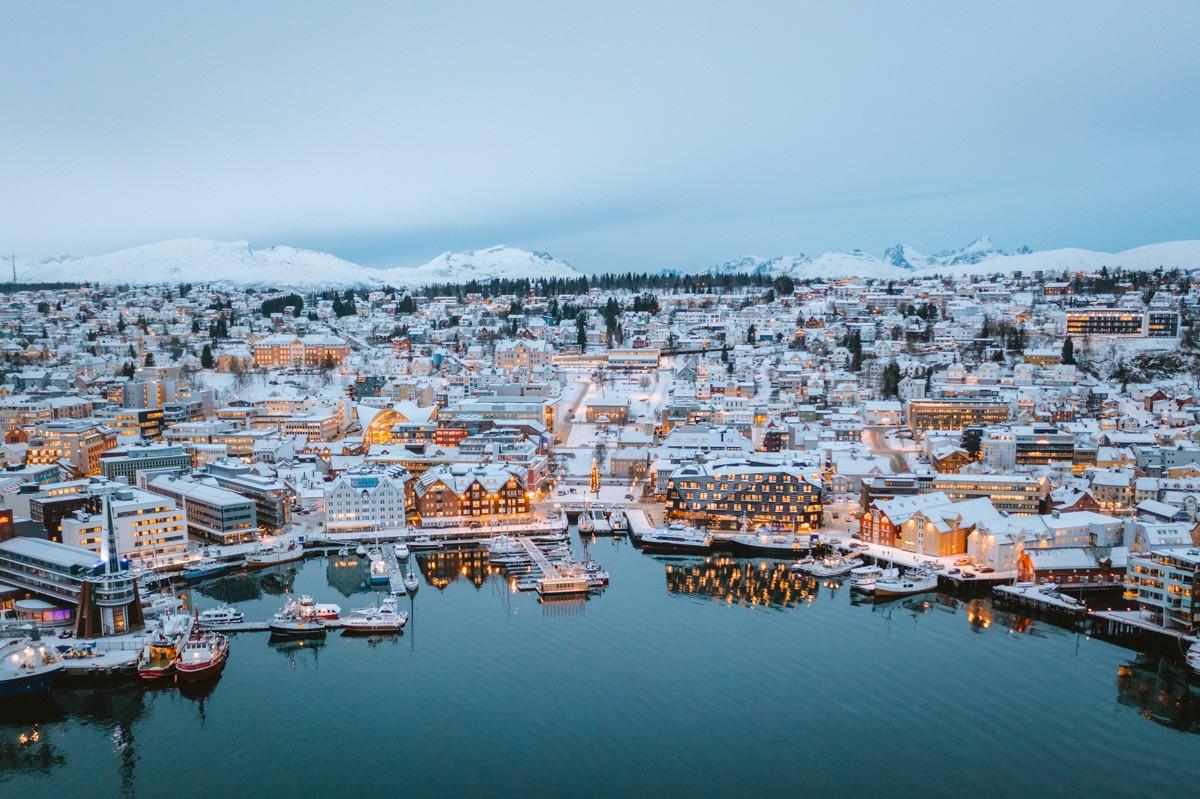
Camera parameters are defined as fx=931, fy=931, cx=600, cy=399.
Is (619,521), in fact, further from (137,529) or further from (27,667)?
(27,667)

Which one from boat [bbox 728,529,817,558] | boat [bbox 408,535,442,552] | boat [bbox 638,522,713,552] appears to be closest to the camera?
boat [bbox 728,529,817,558]

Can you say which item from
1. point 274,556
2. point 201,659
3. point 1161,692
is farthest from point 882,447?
point 201,659

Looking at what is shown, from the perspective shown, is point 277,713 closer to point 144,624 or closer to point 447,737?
point 447,737

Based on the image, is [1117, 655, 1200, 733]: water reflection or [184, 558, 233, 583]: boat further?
[184, 558, 233, 583]: boat

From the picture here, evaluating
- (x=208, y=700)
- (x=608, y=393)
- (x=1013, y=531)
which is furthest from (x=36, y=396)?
(x=1013, y=531)

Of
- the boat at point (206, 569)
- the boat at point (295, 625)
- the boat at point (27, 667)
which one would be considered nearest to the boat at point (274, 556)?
the boat at point (206, 569)

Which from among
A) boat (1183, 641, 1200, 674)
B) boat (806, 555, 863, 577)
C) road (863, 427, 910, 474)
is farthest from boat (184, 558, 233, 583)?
road (863, 427, 910, 474)

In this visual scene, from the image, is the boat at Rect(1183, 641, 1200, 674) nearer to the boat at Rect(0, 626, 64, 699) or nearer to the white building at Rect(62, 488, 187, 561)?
the boat at Rect(0, 626, 64, 699)
